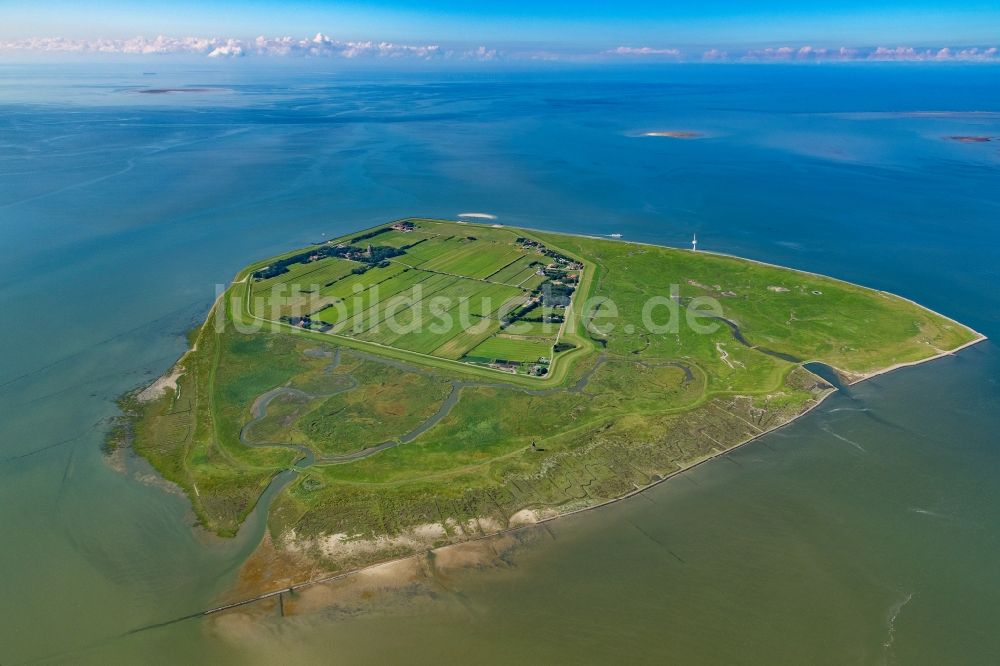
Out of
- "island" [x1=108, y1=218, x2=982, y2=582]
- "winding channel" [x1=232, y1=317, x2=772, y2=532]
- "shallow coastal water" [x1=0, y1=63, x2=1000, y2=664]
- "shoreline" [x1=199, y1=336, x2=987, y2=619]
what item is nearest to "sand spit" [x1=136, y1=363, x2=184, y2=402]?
"island" [x1=108, y1=218, x2=982, y2=582]

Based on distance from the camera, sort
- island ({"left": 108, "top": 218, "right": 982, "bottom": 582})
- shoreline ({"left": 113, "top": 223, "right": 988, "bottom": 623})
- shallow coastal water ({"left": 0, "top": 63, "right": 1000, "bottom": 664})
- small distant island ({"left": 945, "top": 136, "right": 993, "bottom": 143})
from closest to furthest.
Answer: shallow coastal water ({"left": 0, "top": 63, "right": 1000, "bottom": 664}) < shoreline ({"left": 113, "top": 223, "right": 988, "bottom": 623}) < island ({"left": 108, "top": 218, "right": 982, "bottom": 582}) < small distant island ({"left": 945, "top": 136, "right": 993, "bottom": 143})

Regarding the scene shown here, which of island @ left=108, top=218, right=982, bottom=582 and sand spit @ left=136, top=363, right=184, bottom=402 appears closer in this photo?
island @ left=108, top=218, right=982, bottom=582

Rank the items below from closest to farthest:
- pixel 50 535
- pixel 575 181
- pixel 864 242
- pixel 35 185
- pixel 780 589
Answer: pixel 780 589, pixel 50 535, pixel 864 242, pixel 35 185, pixel 575 181

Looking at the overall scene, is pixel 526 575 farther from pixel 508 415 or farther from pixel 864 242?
pixel 864 242

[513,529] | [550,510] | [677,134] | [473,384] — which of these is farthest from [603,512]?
[677,134]

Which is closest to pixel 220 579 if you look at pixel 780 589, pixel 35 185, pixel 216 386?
pixel 216 386

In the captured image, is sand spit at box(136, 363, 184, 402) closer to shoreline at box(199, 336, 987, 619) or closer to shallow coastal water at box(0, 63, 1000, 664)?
shallow coastal water at box(0, 63, 1000, 664)

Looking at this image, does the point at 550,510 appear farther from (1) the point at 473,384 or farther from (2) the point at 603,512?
(1) the point at 473,384
